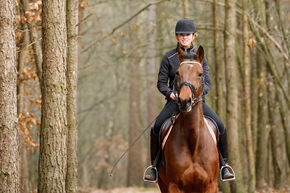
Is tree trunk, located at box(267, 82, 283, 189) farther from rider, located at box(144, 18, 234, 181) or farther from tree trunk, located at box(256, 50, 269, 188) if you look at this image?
rider, located at box(144, 18, 234, 181)

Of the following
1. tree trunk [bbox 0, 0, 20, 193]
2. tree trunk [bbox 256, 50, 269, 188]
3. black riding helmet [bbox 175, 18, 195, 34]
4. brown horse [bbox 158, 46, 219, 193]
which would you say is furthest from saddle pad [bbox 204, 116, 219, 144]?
tree trunk [bbox 256, 50, 269, 188]

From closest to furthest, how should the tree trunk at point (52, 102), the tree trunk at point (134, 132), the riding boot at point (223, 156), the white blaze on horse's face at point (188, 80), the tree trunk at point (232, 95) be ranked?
the white blaze on horse's face at point (188, 80) → the riding boot at point (223, 156) → the tree trunk at point (52, 102) → the tree trunk at point (232, 95) → the tree trunk at point (134, 132)

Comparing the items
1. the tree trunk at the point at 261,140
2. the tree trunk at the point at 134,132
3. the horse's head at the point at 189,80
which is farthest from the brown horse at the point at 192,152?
the tree trunk at the point at 134,132

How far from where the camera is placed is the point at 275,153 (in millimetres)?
17891

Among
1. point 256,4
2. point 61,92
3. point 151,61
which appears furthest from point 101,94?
point 61,92

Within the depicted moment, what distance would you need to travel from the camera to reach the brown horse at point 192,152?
22.2ft

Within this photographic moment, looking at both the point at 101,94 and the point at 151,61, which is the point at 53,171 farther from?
the point at 101,94

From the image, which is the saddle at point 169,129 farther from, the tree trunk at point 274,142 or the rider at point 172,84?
the tree trunk at point 274,142

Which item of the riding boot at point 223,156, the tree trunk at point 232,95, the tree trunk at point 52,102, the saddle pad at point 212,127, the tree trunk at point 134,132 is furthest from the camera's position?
the tree trunk at point 134,132

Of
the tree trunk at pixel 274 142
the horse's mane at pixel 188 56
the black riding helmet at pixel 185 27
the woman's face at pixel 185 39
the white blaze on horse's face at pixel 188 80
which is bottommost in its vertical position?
the tree trunk at pixel 274 142

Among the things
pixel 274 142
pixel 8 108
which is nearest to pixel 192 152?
pixel 8 108

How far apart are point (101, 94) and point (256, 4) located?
2566cm

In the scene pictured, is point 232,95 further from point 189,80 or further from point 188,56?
point 189,80

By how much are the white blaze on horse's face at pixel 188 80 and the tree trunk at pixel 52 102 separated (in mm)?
2680
